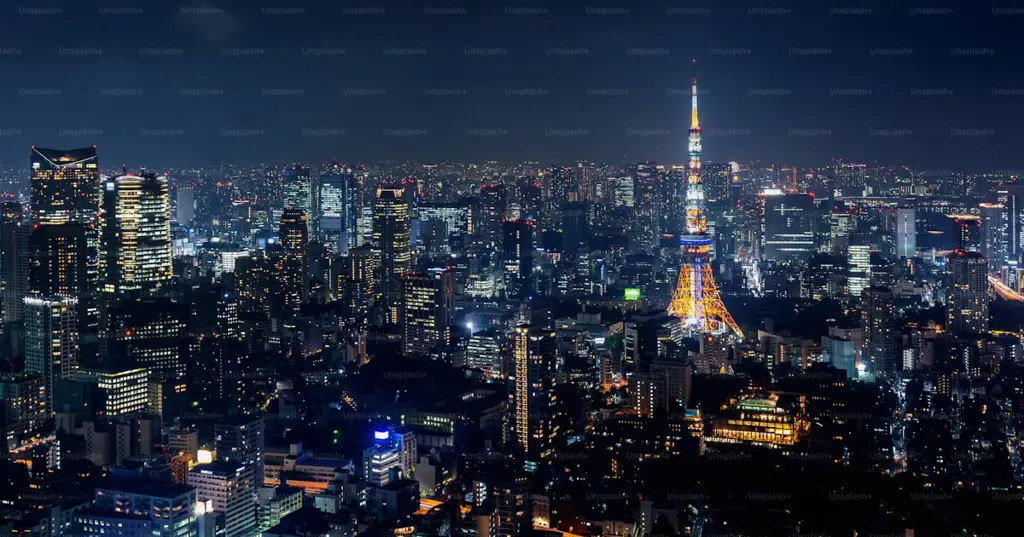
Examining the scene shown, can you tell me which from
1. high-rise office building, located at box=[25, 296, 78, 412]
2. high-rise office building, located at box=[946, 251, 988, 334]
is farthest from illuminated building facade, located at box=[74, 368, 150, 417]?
high-rise office building, located at box=[946, 251, 988, 334]

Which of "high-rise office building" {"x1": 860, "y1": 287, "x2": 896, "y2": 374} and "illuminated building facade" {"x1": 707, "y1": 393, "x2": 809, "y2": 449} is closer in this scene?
"illuminated building facade" {"x1": 707, "y1": 393, "x2": 809, "y2": 449}

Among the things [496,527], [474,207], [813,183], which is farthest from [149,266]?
[813,183]

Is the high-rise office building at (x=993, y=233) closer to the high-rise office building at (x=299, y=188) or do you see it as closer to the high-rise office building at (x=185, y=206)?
the high-rise office building at (x=299, y=188)

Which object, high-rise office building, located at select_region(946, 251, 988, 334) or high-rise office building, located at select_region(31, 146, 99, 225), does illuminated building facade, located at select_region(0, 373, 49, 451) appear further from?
high-rise office building, located at select_region(946, 251, 988, 334)

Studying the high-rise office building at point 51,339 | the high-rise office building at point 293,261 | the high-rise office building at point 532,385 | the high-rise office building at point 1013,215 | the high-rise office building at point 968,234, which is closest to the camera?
the high-rise office building at point 532,385

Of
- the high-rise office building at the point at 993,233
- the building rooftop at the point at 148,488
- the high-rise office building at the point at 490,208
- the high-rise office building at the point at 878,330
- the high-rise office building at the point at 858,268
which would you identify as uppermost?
the high-rise office building at the point at 490,208

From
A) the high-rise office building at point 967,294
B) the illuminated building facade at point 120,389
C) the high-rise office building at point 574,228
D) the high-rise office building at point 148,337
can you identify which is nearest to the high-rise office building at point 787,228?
the high-rise office building at point 574,228
